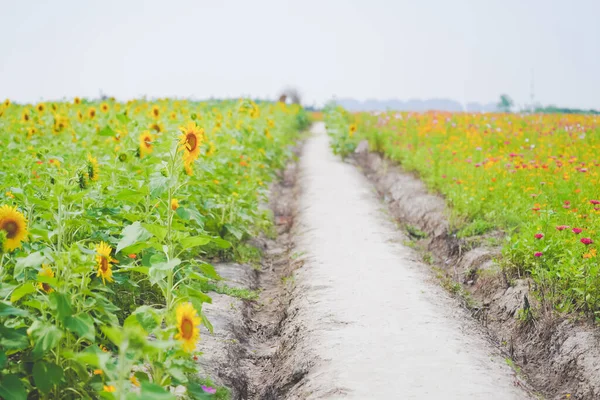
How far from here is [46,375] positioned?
298 centimetres

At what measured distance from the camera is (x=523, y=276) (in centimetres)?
588

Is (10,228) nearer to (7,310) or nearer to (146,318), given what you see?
(7,310)

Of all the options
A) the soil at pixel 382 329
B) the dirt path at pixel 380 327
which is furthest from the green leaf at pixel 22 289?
the dirt path at pixel 380 327

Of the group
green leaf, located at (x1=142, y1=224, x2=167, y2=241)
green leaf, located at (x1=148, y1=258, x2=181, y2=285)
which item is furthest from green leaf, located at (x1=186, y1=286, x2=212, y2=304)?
green leaf, located at (x1=142, y1=224, x2=167, y2=241)

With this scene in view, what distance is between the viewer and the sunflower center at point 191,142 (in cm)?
405

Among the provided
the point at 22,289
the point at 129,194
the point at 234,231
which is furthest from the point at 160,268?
the point at 234,231

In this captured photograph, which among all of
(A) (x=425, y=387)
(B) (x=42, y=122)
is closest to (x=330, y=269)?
(A) (x=425, y=387)

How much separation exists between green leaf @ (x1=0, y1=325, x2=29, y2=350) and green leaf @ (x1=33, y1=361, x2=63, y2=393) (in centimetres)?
13

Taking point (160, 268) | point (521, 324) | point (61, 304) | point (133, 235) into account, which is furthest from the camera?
point (521, 324)

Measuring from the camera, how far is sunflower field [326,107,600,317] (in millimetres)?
5398

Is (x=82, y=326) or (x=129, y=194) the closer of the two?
(x=82, y=326)

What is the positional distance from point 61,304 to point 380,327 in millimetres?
2722

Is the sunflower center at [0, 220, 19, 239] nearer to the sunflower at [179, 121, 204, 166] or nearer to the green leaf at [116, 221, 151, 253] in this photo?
the green leaf at [116, 221, 151, 253]

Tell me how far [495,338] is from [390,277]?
1.24 meters
